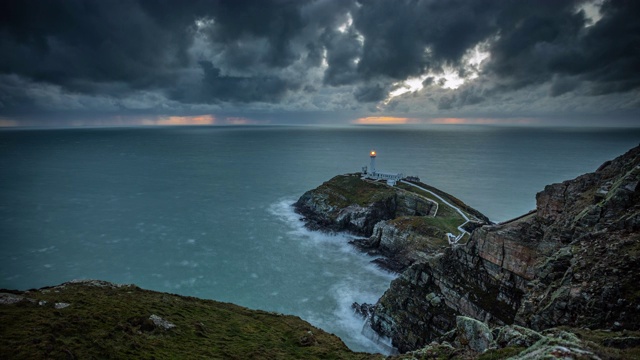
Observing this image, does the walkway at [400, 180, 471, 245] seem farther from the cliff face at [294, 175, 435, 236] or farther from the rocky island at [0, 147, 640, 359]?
the rocky island at [0, 147, 640, 359]

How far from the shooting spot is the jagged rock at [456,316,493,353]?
19.0m

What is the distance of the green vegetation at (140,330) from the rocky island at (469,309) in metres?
0.10

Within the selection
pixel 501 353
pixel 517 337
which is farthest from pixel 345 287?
pixel 501 353

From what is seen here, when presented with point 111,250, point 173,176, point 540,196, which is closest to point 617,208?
point 540,196

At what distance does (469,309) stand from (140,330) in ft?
105

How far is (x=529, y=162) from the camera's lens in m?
183

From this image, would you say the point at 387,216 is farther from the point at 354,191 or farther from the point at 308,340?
the point at 308,340

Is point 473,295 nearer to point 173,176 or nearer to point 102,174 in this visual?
point 173,176

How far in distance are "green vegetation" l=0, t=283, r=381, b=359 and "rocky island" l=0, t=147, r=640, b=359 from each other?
104mm

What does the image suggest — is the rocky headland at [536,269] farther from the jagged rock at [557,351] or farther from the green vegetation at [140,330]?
the green vegetation at [140,330]

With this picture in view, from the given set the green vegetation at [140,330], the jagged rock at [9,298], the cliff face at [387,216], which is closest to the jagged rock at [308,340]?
the green vegetation at [140,330]

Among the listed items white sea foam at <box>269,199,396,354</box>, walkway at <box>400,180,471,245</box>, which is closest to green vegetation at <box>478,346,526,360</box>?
white sea foam at <box>269,199,396,354</box>

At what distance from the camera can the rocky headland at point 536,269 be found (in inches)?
781

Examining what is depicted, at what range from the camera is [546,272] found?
25.1m
